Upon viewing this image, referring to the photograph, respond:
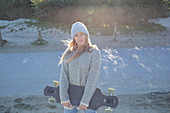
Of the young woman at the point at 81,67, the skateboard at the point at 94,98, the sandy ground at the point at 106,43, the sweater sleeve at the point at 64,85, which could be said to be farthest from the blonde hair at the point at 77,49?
the sandy ground at the point at 106,43

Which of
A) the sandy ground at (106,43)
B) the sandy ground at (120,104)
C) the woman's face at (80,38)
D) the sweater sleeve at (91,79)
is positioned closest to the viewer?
the sweater sleeve at (91,79)

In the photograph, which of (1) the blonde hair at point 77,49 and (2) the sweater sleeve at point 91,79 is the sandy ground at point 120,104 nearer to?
(2) the sweater sleeve at point 91,79

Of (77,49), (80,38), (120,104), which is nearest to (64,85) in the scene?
(77,49)

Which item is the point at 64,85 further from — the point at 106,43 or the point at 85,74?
the point at 106,43

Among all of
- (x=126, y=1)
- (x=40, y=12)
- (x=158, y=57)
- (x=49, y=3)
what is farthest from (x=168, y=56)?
(x=40, y=12)

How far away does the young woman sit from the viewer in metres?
2.01

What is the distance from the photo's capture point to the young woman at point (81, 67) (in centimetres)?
201

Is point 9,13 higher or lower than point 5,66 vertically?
higher

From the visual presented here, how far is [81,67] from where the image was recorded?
203cm

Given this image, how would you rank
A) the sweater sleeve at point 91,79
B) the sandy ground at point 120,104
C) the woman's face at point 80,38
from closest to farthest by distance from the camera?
the sweater sleeve at point 91,79 < the woman's face at point 80,38 < the sandy ground at point 120,104

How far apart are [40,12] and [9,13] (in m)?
6.94

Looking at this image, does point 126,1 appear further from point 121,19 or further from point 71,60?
point 71,60

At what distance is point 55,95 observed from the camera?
2.25 metres

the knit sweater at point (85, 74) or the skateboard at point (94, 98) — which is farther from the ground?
the knit sweater at point (85, 74)
